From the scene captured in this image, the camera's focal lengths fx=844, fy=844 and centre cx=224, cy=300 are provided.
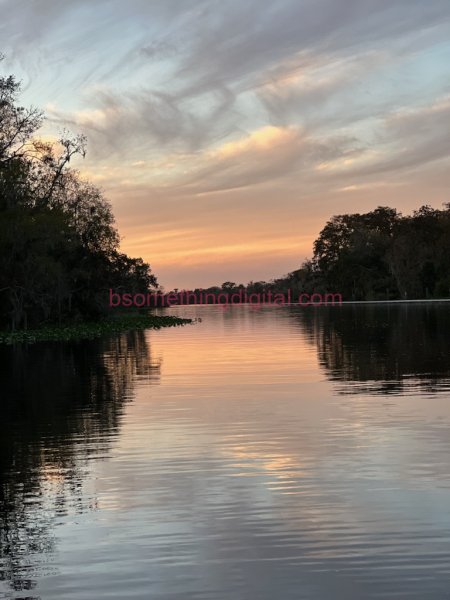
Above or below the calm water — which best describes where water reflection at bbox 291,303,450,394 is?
below

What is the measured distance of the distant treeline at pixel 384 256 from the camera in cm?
15312

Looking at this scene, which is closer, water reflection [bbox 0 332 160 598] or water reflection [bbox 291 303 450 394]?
water reflection [bbox 0 332 160 598]

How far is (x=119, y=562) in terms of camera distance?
7.72 meters

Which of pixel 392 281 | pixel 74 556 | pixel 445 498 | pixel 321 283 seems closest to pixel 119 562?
pixel 74 556

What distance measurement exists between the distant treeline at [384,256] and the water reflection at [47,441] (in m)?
126

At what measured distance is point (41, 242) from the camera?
188 feet

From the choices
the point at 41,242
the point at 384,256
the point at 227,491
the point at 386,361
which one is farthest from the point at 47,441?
the point at 384,256

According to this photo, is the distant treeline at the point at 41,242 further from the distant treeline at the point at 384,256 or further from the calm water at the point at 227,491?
the distant treeline at the point at 384,256

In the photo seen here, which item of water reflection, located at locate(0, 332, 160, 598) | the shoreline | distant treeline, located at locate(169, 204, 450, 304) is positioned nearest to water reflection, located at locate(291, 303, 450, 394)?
water reflection, located at locate(0, 332, 160, 598)

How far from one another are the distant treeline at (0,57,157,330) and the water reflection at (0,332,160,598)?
80.2ft

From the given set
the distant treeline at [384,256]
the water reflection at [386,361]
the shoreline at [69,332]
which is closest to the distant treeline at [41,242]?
the shoreline at [69,332]

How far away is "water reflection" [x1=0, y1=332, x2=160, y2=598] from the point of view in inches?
333

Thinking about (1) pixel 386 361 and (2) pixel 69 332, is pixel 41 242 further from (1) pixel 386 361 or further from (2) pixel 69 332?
(1) pixel 386 361

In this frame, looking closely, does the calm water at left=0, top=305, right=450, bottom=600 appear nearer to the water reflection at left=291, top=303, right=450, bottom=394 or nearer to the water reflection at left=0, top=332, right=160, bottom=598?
the water reflection at left=0, top=332, right=160, bottom=598
